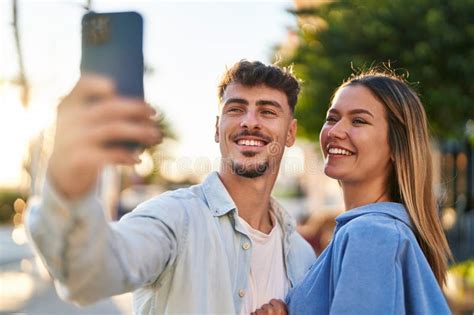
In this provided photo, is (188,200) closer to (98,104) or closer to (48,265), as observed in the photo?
(48,265)

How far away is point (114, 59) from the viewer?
157 centimetres

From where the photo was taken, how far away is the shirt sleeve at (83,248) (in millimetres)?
1499

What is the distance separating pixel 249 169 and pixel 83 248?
1.51 metres

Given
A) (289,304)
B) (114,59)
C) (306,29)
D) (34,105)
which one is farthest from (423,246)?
(34,105)

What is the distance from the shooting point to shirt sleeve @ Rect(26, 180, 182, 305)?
4.92 feet

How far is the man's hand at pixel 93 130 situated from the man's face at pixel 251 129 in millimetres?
1548

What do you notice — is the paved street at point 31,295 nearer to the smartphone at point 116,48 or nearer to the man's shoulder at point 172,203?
the man's shoulder at point 172,203

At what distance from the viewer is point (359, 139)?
2.76 metres

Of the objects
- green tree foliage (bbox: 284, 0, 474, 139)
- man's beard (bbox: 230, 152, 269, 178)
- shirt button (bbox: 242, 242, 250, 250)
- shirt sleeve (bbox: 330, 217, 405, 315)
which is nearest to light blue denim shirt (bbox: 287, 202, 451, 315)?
shirt sleeve (bbox: 330, 217, 405, 315)

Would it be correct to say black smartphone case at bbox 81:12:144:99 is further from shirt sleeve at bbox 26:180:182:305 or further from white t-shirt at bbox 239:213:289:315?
white t-shirt at bbox 239:213:289:315

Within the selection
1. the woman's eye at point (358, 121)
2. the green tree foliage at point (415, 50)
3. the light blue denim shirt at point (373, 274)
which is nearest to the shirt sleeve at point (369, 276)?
the light blue denim shirt at point (373, 274)

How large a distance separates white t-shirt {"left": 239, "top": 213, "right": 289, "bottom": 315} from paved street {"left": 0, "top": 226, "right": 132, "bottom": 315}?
748 cm

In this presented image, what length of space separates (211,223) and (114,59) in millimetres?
1163


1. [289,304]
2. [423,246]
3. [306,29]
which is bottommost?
[289,304]
